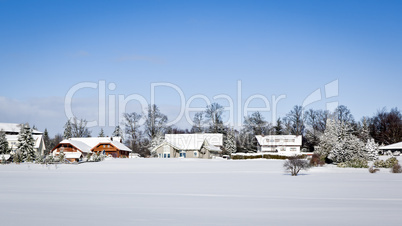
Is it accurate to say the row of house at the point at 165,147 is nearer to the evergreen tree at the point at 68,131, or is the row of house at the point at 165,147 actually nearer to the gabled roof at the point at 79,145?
the gabled roof at the point at 79,145

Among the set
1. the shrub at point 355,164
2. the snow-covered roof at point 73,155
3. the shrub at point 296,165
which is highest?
the shrub at point 296,165

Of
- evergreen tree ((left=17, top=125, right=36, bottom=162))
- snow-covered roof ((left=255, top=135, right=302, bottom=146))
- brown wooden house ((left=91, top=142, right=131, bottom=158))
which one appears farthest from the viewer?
snow-covered roof ((left=255, top=135, right=302, bottom=146))

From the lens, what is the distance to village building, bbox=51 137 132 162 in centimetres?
6353

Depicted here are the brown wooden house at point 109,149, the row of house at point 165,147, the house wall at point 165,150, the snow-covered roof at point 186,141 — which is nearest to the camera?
the row of house at point 165,147

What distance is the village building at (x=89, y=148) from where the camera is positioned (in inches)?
2501

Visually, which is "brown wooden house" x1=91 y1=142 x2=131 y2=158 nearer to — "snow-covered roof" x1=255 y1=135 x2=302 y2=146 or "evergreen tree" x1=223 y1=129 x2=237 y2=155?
"evergreen tree" x1=223 y1=129 x2=237 y2=155

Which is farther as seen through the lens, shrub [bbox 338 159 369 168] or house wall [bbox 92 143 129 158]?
house wall [bbox 92 143 129 158]

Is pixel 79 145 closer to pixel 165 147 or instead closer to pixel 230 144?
pixel 165 147

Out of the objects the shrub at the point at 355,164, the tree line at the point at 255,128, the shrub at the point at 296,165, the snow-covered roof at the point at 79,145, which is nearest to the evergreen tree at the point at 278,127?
the tree line at the point at 255,128

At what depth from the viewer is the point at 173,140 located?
68500 millimetres

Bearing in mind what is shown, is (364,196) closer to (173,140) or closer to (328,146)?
(328,146)

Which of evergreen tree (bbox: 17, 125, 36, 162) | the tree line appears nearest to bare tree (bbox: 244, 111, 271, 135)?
the tree line

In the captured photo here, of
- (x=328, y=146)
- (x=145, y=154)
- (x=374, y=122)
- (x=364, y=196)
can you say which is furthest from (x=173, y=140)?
(x=364, y=196)

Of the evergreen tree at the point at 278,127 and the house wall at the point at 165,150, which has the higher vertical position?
the evergreen tree at the point at 278,127
